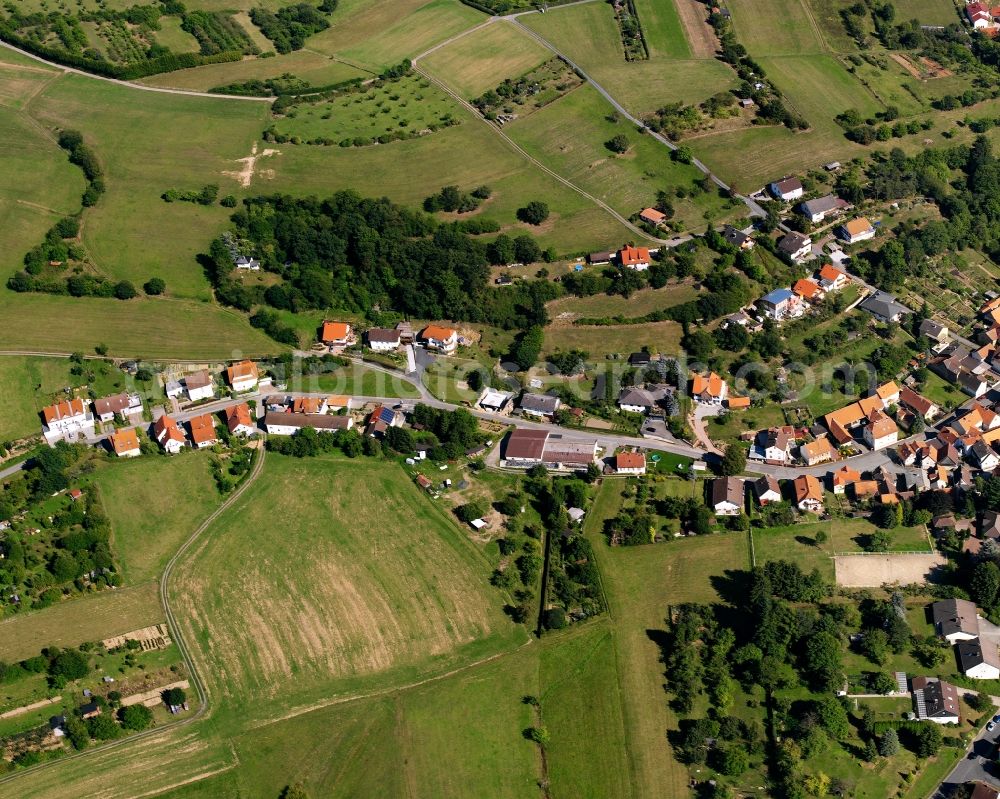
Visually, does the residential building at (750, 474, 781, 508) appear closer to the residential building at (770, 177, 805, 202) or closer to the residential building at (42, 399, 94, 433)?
the residential building at (770, 177, 805, 202)

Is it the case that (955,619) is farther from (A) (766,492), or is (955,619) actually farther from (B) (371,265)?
(B) (371,265)

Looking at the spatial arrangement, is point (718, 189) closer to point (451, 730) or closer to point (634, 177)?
point (634, 177)

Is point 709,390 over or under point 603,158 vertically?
under

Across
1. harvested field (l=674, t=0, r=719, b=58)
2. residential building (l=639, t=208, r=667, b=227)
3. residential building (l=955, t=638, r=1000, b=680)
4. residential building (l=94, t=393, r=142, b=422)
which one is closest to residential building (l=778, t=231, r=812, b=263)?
residential building (l=639, t=208, r=667, b=227)

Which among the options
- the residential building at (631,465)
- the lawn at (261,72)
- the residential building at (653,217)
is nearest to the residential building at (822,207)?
the residential building at (653,217)

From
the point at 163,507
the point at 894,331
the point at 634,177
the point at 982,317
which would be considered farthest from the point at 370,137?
the point at 982,317

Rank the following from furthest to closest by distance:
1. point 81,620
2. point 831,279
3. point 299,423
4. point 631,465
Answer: point 831,279 < point 299,423 < point 631,465 < point 81,620

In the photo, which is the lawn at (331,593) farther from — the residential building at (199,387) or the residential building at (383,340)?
the residential building at (383,340)

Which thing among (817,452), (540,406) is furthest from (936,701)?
(540,406)

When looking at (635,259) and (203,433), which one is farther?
(635,259)
